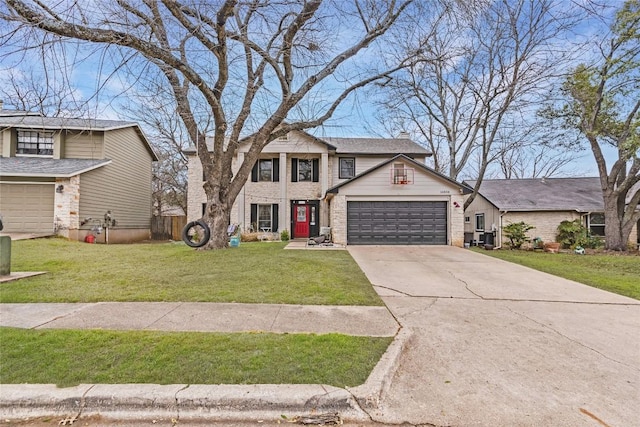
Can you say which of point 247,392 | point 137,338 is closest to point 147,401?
point 247,392

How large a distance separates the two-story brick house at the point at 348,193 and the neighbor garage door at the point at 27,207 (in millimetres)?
6123

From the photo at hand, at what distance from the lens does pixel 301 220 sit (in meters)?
18.2

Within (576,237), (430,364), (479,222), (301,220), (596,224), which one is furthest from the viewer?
(479,222)

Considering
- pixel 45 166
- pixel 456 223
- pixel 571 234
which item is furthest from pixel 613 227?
pixel 45 166

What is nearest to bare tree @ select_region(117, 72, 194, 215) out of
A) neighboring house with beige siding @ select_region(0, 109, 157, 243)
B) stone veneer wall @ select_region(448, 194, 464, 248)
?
neighboring house with beige siding @ select_region(0, 109, 157, 243)

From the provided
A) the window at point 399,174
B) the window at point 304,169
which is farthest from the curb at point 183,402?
the window at point 304,169

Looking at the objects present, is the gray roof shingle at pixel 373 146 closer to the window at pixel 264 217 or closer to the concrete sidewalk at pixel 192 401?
the window at pixel 264 217

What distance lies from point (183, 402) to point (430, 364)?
225 cm

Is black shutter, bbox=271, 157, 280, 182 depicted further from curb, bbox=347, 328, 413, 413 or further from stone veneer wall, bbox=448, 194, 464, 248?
curb, bbox=347, 328, 413, 413

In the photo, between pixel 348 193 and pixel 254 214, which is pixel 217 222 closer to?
pixel 348 193

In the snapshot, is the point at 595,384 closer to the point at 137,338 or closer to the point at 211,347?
the point at 211,347

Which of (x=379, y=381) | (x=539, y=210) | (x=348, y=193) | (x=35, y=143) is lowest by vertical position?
(x=379, y=381)

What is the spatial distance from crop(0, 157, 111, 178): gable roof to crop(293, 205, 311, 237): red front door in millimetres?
9936

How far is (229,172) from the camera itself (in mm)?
11398
